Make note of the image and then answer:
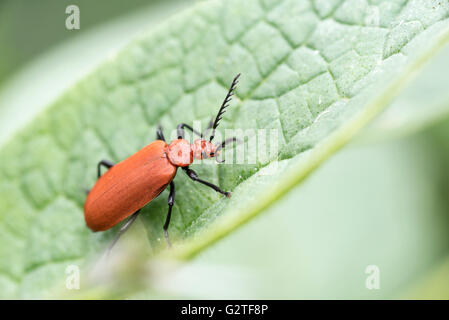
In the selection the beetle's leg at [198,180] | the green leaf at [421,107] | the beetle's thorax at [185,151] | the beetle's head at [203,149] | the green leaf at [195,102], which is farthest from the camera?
the beetle's thorax at [185,151]

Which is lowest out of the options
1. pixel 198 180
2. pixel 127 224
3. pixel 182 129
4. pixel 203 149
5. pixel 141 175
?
pixel 127 224

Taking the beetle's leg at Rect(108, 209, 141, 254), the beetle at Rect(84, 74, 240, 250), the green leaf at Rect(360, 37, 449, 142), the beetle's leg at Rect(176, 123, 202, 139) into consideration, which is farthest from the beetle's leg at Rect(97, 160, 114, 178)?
the green leaf at Rect(360, 37, 449, 142)

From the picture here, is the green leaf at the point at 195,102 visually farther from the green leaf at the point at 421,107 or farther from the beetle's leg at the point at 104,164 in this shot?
the green leaf at the point at 421,107

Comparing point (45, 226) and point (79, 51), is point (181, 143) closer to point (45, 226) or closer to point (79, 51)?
point (45, 226)

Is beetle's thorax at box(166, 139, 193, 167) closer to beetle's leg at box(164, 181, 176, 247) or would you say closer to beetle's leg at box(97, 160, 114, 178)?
beetle's leg at box(164, 181, 176, 247)

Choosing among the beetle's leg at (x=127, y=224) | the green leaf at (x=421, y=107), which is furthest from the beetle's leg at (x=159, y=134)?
the green leaf at (x=421, y=107)

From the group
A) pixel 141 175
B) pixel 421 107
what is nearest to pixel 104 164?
pixel 141 175

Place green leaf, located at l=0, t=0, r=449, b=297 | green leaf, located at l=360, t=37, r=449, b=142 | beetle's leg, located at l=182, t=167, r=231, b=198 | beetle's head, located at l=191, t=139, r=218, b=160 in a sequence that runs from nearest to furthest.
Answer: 1. green leaf, located at l=0, t=0, r=449, b=297
2. beetle's leg, located at l=182, t=167, r=231, b=198
3. green leaf, located at l=360, t=37, r=449, b=142
4. beetle's head, located at l=191, t=139, r=218, b=160

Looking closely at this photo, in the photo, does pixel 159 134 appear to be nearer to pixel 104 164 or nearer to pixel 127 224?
pixel 104 164
